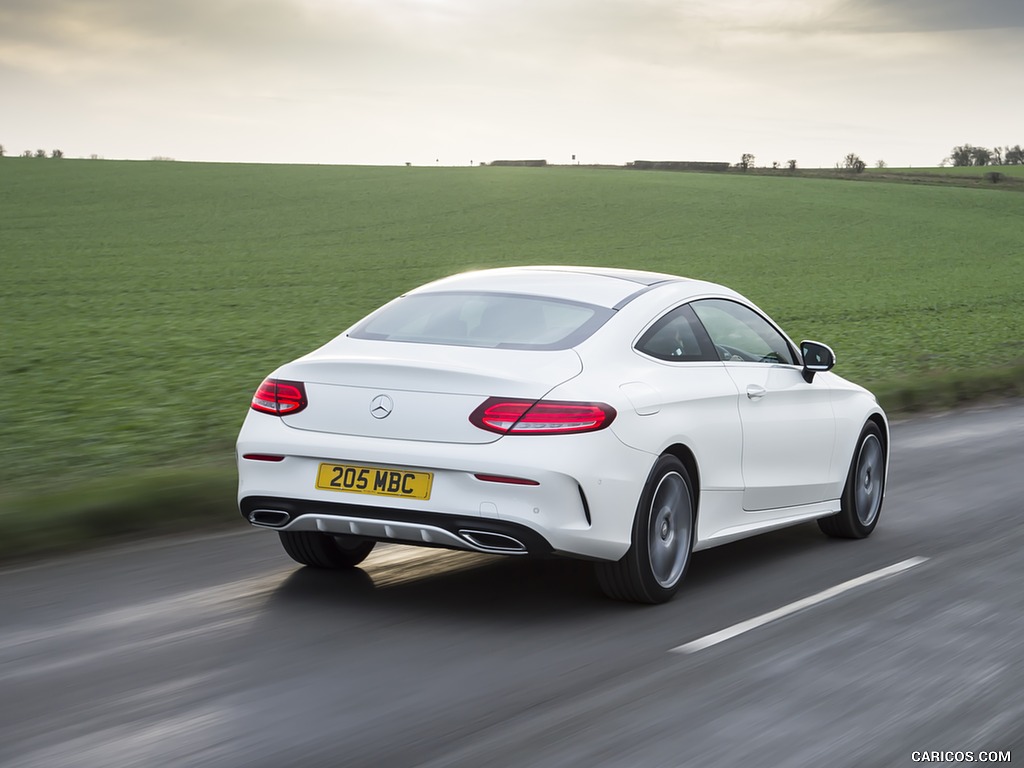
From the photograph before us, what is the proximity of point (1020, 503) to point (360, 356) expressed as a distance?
5776mm

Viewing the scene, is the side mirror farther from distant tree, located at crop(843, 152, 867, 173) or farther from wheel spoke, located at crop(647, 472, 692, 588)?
distant tree, located at crop(843, 152, 867, 173)

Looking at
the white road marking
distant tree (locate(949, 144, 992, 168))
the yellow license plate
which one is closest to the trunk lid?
the yellow license plate

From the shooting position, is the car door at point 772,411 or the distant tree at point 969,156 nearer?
the car door at point 772,411

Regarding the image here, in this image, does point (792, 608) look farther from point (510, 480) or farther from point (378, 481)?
point (378, 481)

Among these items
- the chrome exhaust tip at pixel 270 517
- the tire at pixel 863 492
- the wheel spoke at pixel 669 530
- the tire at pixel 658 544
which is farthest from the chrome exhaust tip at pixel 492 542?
the tire at pixel 863 492

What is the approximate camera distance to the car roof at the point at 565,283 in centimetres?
693

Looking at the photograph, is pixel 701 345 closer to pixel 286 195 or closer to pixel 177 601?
pixel 177 601

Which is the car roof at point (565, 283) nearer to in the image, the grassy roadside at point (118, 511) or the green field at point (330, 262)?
the grassy roadside at point (118, 511)

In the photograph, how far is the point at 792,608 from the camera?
6.67 m

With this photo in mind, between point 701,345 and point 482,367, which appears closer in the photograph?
point 482,367

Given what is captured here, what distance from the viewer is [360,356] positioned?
6309 millimetres

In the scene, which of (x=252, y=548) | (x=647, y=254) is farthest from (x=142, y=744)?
(x=647, y=254)

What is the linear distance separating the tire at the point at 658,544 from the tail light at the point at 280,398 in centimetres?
157

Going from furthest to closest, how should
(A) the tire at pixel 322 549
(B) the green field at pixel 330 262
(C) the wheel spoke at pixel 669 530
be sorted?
(B) the green field at pixel 330 262, (A) the tire at pixel 322 549, (C) the wheel spoke at pixel 669 530
